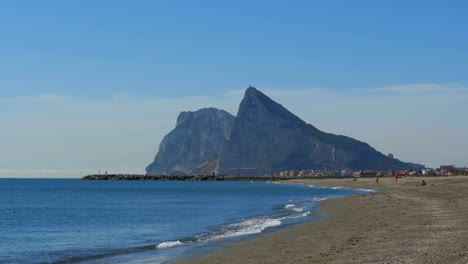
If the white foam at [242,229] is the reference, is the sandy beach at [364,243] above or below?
above

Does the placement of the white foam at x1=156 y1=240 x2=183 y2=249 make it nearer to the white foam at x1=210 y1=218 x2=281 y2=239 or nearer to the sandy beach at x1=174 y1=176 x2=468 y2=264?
the white foam at x1=210 y1=218 x2=281 y2=239

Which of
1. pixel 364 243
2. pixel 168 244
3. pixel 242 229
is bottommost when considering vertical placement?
pixel 168 244

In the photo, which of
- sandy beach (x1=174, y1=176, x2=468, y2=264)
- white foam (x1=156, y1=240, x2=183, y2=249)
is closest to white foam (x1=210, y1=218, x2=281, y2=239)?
sandy beach (x1=174, y1=176, x2=468, y2=264)

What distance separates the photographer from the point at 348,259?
68.9ft

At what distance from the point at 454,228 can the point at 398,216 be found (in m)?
11.0

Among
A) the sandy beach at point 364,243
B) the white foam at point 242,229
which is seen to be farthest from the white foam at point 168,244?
the sandy beach at point 364,243

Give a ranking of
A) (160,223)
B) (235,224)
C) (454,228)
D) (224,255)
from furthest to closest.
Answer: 1. (160,223)
2. (235,224)
3. (454,228)
4. (224,255)

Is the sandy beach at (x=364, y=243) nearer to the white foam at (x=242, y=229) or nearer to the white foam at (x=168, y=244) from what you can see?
the white foam at (x=242, y=229)

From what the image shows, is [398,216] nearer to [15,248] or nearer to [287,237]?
[287,237]

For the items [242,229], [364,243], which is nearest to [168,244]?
[242,229]

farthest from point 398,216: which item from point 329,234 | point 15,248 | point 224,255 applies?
point 15,248

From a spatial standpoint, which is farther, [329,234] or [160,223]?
[160,223]

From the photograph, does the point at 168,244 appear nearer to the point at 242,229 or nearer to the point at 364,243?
the point at 242,229

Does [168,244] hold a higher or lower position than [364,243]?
lower
